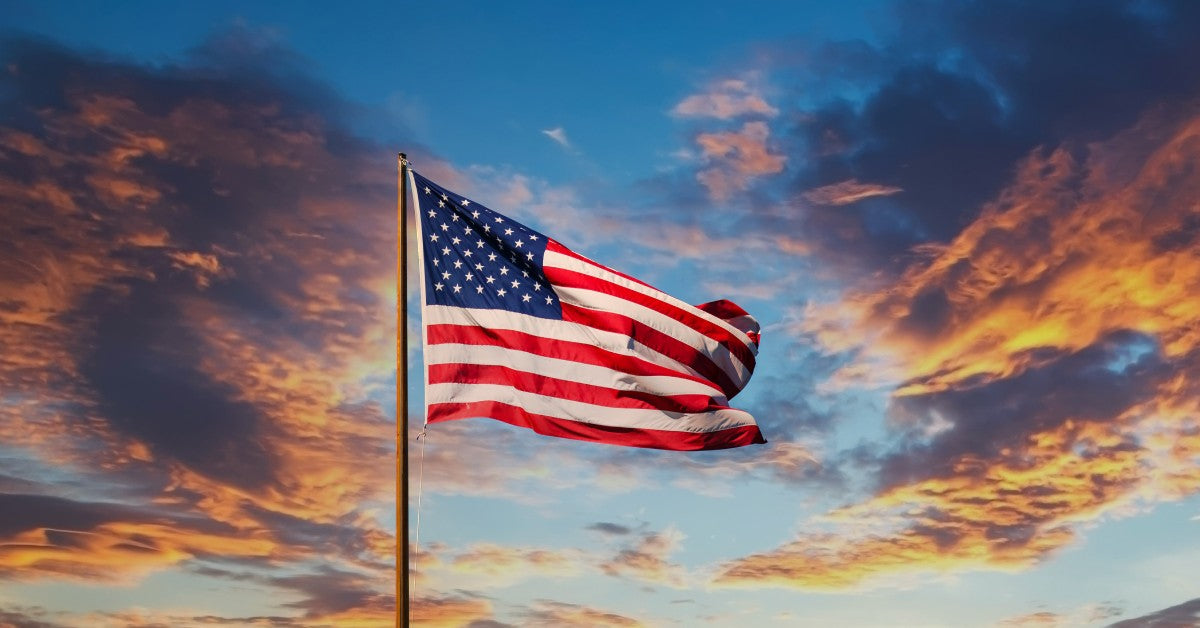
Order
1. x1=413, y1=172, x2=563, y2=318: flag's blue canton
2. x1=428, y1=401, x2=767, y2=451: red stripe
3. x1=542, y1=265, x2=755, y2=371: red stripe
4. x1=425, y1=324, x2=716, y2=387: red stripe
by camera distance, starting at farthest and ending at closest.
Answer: x1=542, y1=265, x2=755, y2=371: red stripe < x1=413, y1=172, x2=563, y2=318: flag's blue canton < x1=425, y1=324, x2=716, y2=387: red stripe < x1=428, y1=401, x2=767, y2=451: red stripe

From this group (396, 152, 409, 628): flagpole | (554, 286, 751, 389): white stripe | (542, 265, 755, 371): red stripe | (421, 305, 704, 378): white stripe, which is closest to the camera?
(396, 152, 409, 628): flagpole

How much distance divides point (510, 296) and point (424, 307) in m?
1.95

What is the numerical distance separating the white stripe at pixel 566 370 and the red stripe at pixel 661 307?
48.9 inches

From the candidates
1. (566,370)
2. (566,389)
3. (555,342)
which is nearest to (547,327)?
(555,342)

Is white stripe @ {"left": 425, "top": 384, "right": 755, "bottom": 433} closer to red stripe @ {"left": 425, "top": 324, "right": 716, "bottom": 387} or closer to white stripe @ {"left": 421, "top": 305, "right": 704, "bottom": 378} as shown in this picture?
red stripe @ {"left": 425, "top": 324, "right": 716, "bottom": 387}

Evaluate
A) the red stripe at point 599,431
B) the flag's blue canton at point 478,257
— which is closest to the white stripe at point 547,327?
the flag's blue canton at point 478,257

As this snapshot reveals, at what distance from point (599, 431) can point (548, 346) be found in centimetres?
195

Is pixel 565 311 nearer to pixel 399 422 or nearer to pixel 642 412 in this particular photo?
pixel 642 412

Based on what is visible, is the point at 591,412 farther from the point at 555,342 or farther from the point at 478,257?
the point at 478,257

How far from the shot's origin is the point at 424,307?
21.4 m

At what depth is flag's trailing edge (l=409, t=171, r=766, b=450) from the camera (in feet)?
70.7

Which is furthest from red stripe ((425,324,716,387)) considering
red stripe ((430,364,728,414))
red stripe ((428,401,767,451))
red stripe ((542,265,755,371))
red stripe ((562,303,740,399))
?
red stripe ((428,401,767,451))

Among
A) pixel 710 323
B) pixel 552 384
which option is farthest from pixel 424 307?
pixel 710 323

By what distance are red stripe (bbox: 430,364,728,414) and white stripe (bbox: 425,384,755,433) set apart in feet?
0.28
